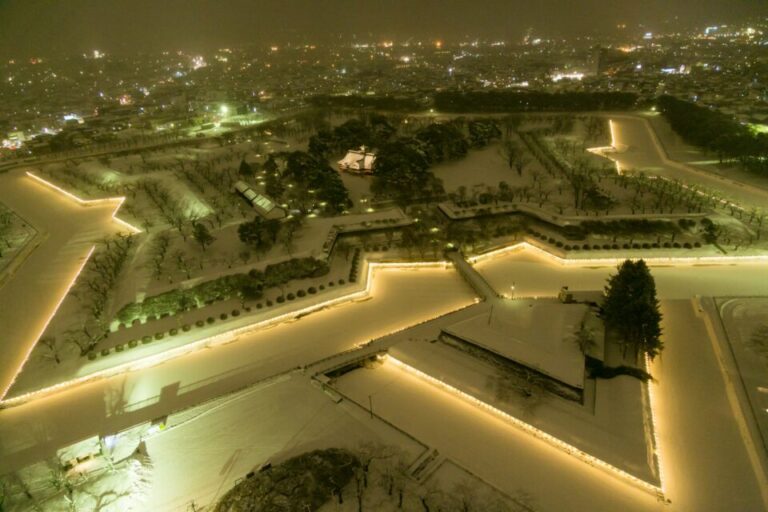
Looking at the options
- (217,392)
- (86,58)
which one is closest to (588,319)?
(217,392)

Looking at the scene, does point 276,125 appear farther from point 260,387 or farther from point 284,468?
point 284,468

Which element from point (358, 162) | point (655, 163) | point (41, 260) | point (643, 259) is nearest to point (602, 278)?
point (643, 259)

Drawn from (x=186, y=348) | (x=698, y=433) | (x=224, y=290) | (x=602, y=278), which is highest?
(x=224, y=290)

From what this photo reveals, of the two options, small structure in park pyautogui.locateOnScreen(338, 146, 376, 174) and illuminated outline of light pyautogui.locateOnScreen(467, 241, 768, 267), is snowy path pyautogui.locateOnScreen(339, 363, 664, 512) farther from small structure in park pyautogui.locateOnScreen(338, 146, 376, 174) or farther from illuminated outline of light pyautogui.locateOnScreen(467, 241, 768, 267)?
small structure in park pyautogui.locateOnScreen(338, 146, 376, 174)

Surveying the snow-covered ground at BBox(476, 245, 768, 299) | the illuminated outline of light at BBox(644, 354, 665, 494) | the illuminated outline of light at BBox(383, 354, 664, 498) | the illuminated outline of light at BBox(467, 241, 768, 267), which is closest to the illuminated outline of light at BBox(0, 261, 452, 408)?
the illuminated outline of light at BBox(383, 354, 664, 498)

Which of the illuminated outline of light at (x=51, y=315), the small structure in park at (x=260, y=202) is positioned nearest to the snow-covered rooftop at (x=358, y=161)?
the small structure in park at (x=260, y=202)

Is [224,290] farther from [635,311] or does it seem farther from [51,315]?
[635,311]
